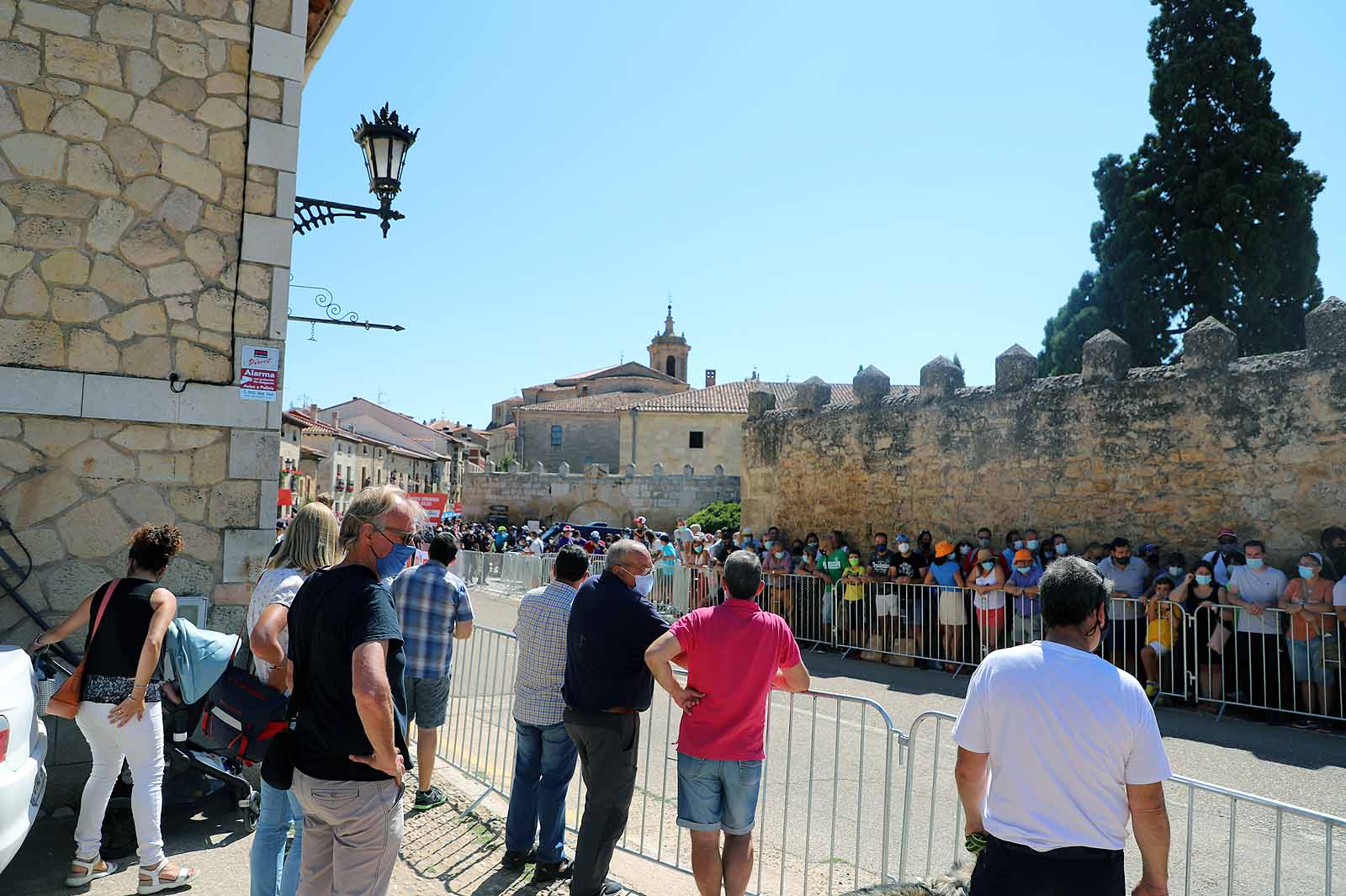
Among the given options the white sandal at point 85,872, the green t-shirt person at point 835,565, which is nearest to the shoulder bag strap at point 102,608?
the white sandal at point 85,872

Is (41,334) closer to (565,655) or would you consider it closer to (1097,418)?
(565,655)

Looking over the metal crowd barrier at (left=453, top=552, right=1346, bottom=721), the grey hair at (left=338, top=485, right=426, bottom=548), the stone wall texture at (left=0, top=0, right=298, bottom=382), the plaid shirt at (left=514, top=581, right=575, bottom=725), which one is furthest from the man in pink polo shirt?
the metal crowd barrier at (left=453, top=552, right=1346, bottom=721)

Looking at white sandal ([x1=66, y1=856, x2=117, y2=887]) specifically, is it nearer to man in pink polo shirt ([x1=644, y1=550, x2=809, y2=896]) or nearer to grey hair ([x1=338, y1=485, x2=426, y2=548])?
grey hair ([x1=338, y1=485, x2=426, y2=548])

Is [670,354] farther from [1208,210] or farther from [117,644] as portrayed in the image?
[117,644]

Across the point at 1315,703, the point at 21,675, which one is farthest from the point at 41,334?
the point at 1315,703

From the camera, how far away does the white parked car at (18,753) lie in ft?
11.5

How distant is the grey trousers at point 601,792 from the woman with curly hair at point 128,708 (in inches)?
75.1

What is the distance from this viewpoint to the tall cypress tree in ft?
67.4

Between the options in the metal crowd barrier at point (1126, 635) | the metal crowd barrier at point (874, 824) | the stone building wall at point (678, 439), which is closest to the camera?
the metal crowd barrier at point (874, 824)

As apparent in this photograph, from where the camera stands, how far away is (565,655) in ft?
14.6

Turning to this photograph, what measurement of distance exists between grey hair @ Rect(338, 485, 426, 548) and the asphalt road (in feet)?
6.50

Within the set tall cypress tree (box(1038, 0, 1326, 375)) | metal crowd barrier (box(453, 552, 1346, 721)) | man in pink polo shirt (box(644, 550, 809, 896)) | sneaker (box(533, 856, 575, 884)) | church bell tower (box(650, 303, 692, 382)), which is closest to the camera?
man in pink polo shirt (box(644, 550, 809, 896))

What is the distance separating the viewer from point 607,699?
3.90 m

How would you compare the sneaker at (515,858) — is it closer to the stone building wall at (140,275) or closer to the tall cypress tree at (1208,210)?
the stone building wall at (140,275)
